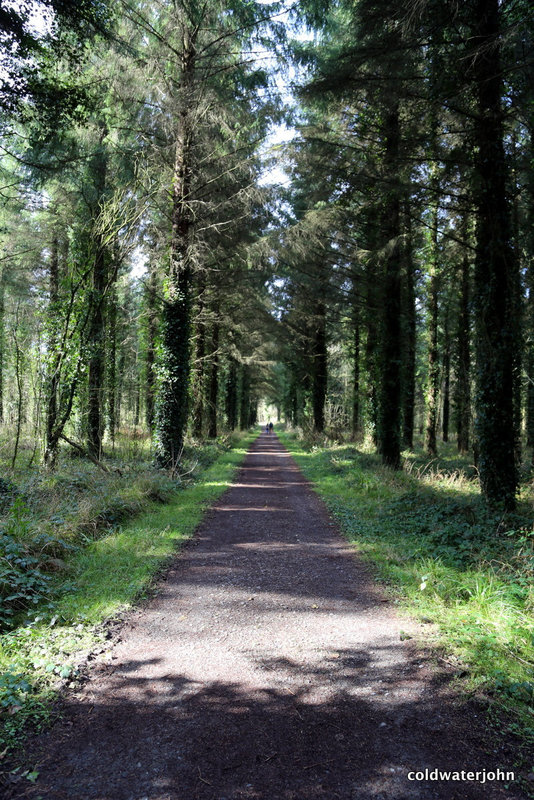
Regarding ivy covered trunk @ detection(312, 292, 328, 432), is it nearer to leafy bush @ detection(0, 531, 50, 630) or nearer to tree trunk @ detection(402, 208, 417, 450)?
tree trunk @ detection(402, 208, 417, 450)

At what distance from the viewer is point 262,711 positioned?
278 centimetres

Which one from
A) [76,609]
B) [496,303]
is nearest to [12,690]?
[76,609]

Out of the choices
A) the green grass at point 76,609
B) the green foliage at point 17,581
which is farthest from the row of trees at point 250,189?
the green foliage at point 17,581

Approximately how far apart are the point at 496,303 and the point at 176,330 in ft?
25.5

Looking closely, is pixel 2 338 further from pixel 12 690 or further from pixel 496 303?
pixel 496 303

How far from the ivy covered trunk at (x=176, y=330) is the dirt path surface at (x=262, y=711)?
6796 mm

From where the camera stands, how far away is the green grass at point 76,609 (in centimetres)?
283

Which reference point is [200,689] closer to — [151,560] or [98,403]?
[151,560]

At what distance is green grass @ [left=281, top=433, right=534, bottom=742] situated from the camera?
3.09m

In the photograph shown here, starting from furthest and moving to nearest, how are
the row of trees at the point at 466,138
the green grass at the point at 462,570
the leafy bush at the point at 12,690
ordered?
the row of trees at the point at 466,138
the green grass at the point at 462,570
the leafy bush at the point at 12,690

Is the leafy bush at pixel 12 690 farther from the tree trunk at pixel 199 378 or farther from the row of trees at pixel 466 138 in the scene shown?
the tree trunk at pixel 199 378

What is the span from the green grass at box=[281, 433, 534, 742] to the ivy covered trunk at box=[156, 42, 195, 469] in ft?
14.9

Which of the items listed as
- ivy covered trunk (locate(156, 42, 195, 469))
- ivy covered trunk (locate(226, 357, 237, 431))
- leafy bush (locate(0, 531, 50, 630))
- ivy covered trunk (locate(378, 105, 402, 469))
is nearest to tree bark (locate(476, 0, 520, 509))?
ivy covered trunk (locate(378, 105, 402, 469))

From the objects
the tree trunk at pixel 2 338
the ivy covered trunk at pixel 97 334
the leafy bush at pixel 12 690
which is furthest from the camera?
the tree trunk at pixel 2 338
